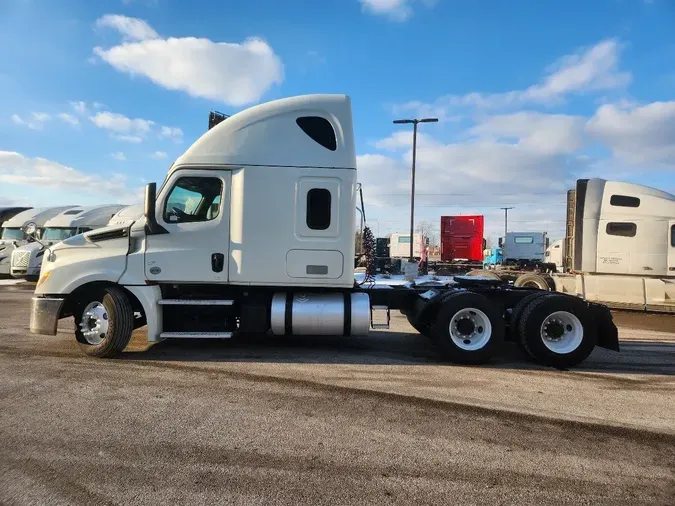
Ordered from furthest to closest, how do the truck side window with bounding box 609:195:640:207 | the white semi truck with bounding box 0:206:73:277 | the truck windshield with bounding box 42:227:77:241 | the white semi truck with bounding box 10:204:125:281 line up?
the truck windshield with bounding box 42:227:77:241
the white semi truck with bounding box 0:206:73:277
the white semi truck with bounding box 10:204:125:281
the truck side window with bounding box 609:195:640:207

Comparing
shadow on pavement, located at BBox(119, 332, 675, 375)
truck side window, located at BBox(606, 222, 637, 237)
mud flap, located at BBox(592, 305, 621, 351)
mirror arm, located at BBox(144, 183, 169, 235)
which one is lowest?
shadow on pavement, located at BBox(119, 332, 675, 375)

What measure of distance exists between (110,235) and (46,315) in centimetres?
147

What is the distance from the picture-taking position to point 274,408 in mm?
4520

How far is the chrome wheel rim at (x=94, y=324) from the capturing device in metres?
6.35

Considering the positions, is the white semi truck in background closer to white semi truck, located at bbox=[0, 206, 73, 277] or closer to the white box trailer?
white semi truck, located at bbox=[0, 206, 73, 277]

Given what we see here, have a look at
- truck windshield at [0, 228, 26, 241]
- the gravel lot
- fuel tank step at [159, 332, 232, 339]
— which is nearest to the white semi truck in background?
the gravel lot

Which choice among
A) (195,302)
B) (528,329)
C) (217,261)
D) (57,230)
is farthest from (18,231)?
(528,329)

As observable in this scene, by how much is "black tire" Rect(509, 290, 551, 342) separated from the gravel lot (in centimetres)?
45

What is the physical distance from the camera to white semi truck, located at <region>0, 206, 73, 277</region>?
2142 cm

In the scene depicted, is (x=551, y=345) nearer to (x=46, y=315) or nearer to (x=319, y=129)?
(x=319, y=129)

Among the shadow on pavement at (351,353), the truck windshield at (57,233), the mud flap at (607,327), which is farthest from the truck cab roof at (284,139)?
the truck windshield at (57,233)

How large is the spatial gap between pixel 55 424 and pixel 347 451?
2791 millimetres

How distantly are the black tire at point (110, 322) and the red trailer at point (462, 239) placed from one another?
24137 millimetres

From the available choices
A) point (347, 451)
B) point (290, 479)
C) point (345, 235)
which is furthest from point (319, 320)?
point (290, 479)
